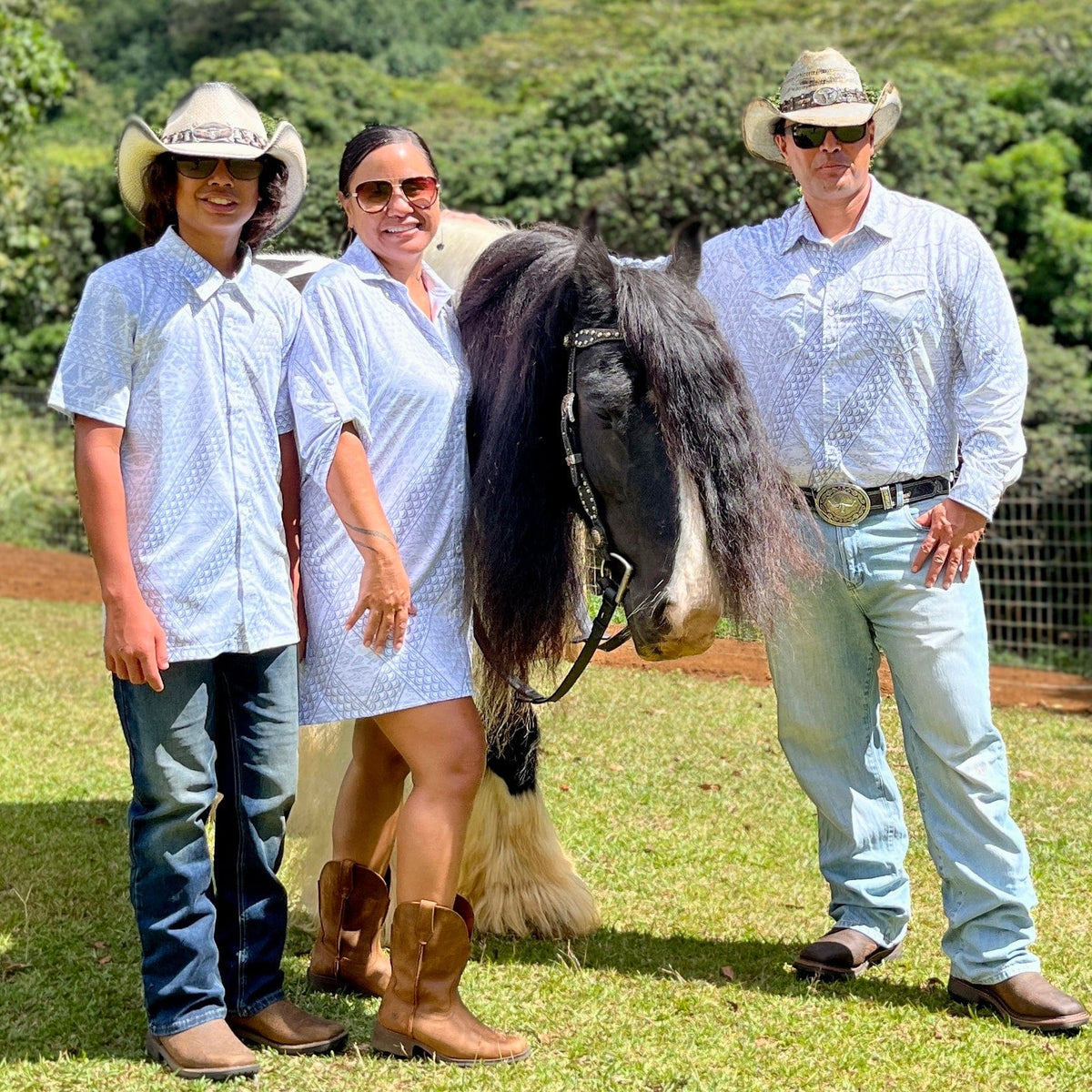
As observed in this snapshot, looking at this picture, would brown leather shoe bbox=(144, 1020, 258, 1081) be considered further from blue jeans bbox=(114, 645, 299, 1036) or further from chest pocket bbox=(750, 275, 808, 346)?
chest pocket bbox=(750, 275, 808, 346)

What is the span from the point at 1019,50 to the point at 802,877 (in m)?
22.8

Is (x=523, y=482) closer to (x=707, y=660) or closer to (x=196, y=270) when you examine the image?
(x=196, y=270)

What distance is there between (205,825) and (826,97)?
2.29 m

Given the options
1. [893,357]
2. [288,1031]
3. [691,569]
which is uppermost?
[893,357]

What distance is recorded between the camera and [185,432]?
2.95 m

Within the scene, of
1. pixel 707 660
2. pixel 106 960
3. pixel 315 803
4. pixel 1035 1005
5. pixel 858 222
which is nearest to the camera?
pixel 1035 1005

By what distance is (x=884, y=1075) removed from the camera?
10.3 ft

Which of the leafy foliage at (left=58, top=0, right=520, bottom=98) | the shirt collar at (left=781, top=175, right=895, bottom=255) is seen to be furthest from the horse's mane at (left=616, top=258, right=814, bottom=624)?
the leafy foliage at (left=58, top=0, right=520, bottom=98)

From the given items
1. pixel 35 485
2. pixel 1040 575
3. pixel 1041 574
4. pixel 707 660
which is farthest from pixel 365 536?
pixel 35 485

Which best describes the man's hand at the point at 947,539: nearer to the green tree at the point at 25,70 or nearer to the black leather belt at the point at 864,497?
the black leather belt at the point at 864,497

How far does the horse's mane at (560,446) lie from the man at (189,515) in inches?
17.9

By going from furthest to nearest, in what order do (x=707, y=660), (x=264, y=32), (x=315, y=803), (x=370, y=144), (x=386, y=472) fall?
(x=264, y=32), (x=707, y=660), (x=315, y=803), (x=370, y=144), (x=386, y=472)

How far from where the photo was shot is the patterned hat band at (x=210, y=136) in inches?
118

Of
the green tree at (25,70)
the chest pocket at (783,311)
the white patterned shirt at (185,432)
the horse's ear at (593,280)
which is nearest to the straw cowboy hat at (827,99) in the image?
the chest pocket at (783,311)
